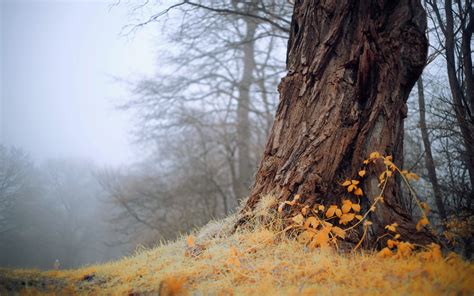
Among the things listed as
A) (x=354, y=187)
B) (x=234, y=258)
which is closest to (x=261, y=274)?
(x=234, y=258)

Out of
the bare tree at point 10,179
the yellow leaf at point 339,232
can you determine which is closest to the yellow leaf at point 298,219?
the yellow leaf at point 339,232

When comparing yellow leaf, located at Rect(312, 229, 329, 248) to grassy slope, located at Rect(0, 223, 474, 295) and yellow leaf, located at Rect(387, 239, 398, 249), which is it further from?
yellow leaf, located at Rect(387, 239, 398, 249)

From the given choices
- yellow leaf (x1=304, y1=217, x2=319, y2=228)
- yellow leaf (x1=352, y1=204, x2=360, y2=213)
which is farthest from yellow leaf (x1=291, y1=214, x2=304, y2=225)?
yellow leaf (x1=352, y1=204, x2=360, y2=213)

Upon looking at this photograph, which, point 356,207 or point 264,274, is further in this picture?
point 356,207

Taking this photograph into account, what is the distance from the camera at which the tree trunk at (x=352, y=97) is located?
9.56 feet

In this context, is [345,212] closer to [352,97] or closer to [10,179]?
[352,97]

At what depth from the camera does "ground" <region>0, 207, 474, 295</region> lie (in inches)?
74.9

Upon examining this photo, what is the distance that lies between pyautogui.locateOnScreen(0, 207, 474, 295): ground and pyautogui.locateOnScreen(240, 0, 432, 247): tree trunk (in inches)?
23.4

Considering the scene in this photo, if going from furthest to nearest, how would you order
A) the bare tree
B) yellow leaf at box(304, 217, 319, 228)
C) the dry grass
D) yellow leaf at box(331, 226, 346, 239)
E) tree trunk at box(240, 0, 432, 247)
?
the bare tree, tree trunk at box(240, 0, 432, 247), yellow leaf at box(304, 217, 319, 228), yellow leaf at box(331, 226, 346, 239), the dry grass

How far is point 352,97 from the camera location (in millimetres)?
2959

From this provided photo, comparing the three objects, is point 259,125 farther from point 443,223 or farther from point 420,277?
point 420,277

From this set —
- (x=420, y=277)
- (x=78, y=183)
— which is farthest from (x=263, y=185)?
(x=78, y=183)

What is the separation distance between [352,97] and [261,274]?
1.88m

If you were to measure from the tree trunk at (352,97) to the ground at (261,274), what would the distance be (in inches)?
23.4
